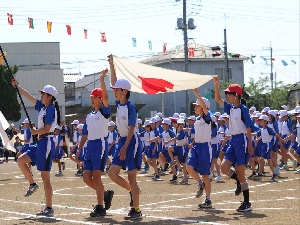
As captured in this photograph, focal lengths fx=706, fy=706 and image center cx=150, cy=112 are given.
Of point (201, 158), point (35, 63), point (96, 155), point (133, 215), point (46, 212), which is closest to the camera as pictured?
point (133, 215)

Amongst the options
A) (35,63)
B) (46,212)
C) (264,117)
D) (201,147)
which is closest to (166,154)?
(264,117)

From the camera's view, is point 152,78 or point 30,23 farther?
point 30,23

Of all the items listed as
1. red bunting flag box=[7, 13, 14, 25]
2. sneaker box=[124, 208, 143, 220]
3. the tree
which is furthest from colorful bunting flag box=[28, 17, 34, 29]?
the tree

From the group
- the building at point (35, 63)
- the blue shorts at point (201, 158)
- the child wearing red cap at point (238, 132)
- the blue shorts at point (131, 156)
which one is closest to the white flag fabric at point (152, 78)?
the child wearing red cap at point (238, 132)

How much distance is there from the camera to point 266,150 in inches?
847

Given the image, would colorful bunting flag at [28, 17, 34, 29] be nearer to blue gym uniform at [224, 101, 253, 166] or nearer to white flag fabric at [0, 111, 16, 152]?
white flag fabric at [0, 111, 16, 152]

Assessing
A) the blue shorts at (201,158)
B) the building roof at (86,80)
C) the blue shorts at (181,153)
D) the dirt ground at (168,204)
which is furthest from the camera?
the building roof at (86,80)

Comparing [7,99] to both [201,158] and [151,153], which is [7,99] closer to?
[151,153]

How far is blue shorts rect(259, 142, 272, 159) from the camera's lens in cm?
2145

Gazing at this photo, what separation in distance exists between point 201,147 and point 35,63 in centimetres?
5379

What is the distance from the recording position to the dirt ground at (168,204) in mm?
11117

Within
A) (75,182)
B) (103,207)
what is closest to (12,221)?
(103,207)

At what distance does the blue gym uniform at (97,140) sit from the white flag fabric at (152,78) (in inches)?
36.1

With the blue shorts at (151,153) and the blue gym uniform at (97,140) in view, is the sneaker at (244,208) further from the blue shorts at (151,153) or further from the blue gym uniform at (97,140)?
the blue shorts at (151,153)
